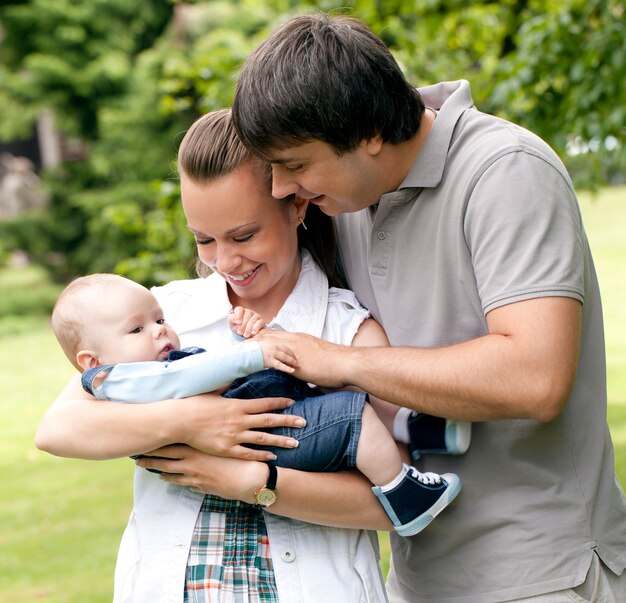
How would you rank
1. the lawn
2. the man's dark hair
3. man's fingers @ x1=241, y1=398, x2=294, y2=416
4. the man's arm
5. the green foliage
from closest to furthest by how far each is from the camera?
1. the man's arm
2. the man's dark hair
3. man's fingers @ x1=241, y1=398, x2=294, y2=416
4. the green foliage
5. the lawn

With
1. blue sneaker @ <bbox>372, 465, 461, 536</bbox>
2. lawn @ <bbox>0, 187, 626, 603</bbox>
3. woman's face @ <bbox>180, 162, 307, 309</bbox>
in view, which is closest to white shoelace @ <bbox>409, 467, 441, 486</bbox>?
blue sneaker @ <bbox>372, 465, 461, 536</bbox>

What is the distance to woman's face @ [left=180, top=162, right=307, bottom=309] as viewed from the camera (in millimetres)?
2410

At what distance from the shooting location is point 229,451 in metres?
2.29

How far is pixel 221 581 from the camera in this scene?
232 cm

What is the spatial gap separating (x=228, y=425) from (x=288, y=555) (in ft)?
1.16

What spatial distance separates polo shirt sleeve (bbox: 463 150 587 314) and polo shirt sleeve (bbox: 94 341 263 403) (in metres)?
0.56

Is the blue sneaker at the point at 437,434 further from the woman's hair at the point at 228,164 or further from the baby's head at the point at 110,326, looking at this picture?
the baby's head at the point at 110,326

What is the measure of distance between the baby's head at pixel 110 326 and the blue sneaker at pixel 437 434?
0.64 metres

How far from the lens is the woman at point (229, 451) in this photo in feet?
7.50

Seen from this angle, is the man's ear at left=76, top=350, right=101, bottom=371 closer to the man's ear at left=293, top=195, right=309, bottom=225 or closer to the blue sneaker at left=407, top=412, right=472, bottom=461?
the man's ear at left=293, top=195, right=309, bottom=225

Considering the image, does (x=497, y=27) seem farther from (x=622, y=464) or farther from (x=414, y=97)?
(x=414, y=97)

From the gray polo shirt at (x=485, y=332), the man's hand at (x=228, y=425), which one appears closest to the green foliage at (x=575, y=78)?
the gray polo shirt at (x=485, y=332)

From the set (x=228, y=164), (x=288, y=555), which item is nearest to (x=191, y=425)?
(x=288, y=555)

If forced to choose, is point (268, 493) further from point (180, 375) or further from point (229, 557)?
point (180, 375)
